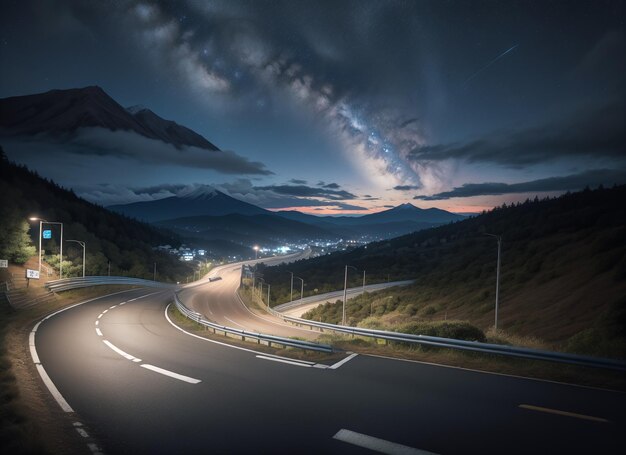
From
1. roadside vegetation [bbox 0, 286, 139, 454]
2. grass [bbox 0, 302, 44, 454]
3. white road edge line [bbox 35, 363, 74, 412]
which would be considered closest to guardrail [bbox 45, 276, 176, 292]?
roadside vegetation [bbox 0, 286, 139, 454]

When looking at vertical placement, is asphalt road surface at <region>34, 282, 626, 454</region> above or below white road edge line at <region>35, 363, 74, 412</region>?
above

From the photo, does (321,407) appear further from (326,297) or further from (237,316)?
(326,297)

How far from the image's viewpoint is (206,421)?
641 cm

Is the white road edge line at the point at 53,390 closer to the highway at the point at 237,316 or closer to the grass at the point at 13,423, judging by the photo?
the grass at the point at 13,423

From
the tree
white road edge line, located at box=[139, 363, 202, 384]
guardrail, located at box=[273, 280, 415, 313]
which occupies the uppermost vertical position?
the tree

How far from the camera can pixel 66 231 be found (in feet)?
249

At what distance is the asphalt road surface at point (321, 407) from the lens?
5516 millimetres

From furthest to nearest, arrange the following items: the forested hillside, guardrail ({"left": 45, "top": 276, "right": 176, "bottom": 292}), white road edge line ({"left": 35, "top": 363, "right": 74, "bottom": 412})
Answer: the forested hillside → guardrail ({"left": 45, "top": 276, "right": 176, "bottom": 292}) → white road edge line ({"left": 35, "top": 363, "right": 74, "bottom": 412})

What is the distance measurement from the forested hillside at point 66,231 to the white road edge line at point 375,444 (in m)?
52.7

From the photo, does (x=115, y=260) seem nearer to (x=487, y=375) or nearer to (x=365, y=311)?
(x=365, y=311)

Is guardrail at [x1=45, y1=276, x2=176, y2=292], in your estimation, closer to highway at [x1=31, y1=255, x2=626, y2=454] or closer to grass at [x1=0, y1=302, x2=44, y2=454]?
highway at [x1=31, y1=255, x2=626, y2=454]

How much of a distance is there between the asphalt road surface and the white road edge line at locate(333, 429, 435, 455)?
1.1 inches

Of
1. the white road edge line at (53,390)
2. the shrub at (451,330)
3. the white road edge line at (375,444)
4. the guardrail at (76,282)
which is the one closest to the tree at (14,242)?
the guardrail at (76,282)

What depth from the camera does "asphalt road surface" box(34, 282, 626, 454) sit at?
5.52m
